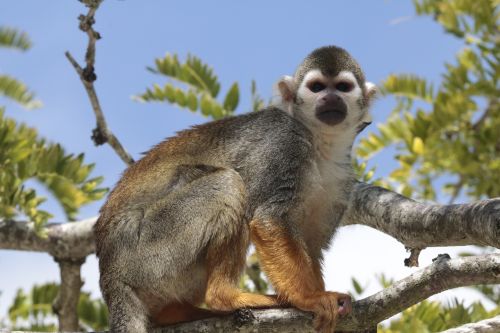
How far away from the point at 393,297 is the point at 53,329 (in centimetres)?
546

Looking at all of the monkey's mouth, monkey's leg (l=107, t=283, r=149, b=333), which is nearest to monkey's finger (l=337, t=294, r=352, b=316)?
monkey's leg (l=107, t=283, r=149, b=333)

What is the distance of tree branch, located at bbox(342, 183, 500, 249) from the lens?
555cm

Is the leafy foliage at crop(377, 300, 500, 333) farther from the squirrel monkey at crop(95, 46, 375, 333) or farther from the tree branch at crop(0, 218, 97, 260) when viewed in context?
the tree branch at crop(0, 218, 97, 260)

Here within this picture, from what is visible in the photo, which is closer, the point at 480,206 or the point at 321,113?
the point at 480,206

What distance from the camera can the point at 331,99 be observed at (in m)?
6.89

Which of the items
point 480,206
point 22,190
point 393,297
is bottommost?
point 393,297

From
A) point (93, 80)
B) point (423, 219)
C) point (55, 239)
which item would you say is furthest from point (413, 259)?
point (55, 239)

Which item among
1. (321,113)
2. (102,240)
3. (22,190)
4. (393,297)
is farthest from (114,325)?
(22,190)

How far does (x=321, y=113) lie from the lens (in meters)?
6.89

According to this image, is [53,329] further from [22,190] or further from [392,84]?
[392,84]

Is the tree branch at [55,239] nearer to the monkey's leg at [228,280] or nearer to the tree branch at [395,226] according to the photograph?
the tree branch at [395,226]

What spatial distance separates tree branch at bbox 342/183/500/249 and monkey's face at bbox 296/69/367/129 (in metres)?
0.85

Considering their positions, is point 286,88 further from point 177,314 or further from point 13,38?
point 13,38

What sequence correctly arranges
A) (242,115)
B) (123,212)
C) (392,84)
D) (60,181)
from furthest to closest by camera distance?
1. (392,84)
2. (60,181)
3. (242,115)
4. (123,212)
